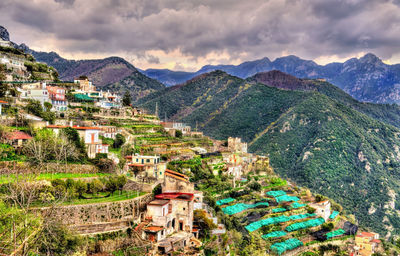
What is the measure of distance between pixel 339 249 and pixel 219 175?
18939 millimetres

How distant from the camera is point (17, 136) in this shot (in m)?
27.4

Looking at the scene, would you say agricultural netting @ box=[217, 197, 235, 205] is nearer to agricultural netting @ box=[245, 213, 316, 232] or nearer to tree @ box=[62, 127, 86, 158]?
agricultural netting @ box=[245, 213, 316, 232]

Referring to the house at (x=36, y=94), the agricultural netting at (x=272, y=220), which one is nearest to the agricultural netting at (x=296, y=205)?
the agricultural netting at (x=272, y=220)

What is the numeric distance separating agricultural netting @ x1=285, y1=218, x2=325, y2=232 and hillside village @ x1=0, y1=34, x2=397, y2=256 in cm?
16

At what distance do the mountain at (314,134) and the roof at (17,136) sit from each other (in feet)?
224

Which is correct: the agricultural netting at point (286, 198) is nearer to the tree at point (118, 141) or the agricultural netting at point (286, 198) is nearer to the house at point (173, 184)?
the house at point (173, 184)

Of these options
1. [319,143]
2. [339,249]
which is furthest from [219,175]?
[319,143]

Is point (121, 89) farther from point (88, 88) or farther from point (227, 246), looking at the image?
point (227, 246)

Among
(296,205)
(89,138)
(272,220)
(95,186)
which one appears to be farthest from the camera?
(296,205)

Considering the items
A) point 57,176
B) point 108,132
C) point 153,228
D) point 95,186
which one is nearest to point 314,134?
point 108,132

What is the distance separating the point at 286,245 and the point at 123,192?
22.1m

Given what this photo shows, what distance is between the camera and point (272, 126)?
439 ft

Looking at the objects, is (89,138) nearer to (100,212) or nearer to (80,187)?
(80,187)

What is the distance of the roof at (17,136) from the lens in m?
27.1
